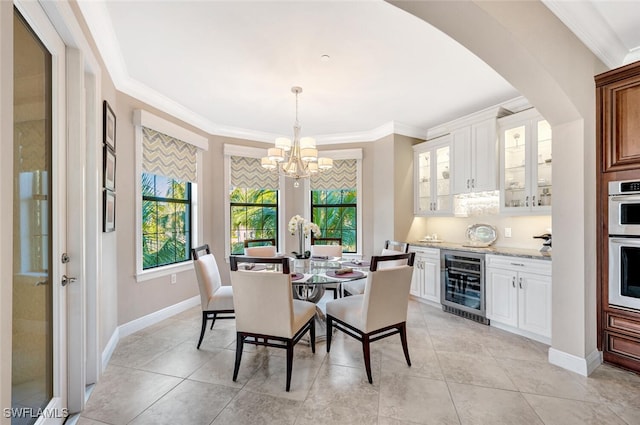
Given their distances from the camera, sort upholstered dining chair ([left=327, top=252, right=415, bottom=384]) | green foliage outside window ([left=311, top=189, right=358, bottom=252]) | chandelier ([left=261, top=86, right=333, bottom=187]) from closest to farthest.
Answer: upholstered dining chair ([left=327, top=252, right=415, bottom=384]) < chandelier ([left=261, top=86, right=333, bottom=187]) < green foliage outside window ([left=311, top=189, right=358, bottom=252])

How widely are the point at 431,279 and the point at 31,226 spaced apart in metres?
4.08

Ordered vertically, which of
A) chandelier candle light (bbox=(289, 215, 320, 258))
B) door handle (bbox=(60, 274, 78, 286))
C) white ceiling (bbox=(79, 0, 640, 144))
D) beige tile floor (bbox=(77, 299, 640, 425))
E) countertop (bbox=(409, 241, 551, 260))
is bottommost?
beige tile floor (bbox=(77, 299, 640, 425))

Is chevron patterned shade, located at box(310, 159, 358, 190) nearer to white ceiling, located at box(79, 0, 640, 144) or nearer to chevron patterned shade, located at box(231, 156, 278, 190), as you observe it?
chevron patterned shade, located at box(231, 156, 278, 190)

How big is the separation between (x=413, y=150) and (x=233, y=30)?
10.9 ft

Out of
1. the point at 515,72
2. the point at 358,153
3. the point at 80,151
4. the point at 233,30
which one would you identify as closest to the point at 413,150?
the point at 358,153

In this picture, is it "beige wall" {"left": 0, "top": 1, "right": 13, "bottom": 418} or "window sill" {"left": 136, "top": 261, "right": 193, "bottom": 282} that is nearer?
"beige wall" {"left": 0, "top": 1, "right": 13, "bottom": 418}

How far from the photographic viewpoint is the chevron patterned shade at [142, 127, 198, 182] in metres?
3.39

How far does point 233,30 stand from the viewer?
2197 millimetres

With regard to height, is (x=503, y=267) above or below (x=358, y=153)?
below

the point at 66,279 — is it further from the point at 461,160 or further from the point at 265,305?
the point at 461,160

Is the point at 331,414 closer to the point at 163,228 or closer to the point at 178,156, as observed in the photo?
the point at 163,228

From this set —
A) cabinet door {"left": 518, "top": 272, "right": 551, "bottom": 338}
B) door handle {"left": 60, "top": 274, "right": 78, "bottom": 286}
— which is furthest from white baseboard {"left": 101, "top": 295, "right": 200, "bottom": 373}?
cabinet door {"left": 518, "top": 272, "right": 551, "bottom": 338}

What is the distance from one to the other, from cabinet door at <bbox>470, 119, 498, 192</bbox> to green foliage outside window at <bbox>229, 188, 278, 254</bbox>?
10.5 feet

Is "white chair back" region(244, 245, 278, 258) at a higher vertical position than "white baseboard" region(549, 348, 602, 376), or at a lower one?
higher
